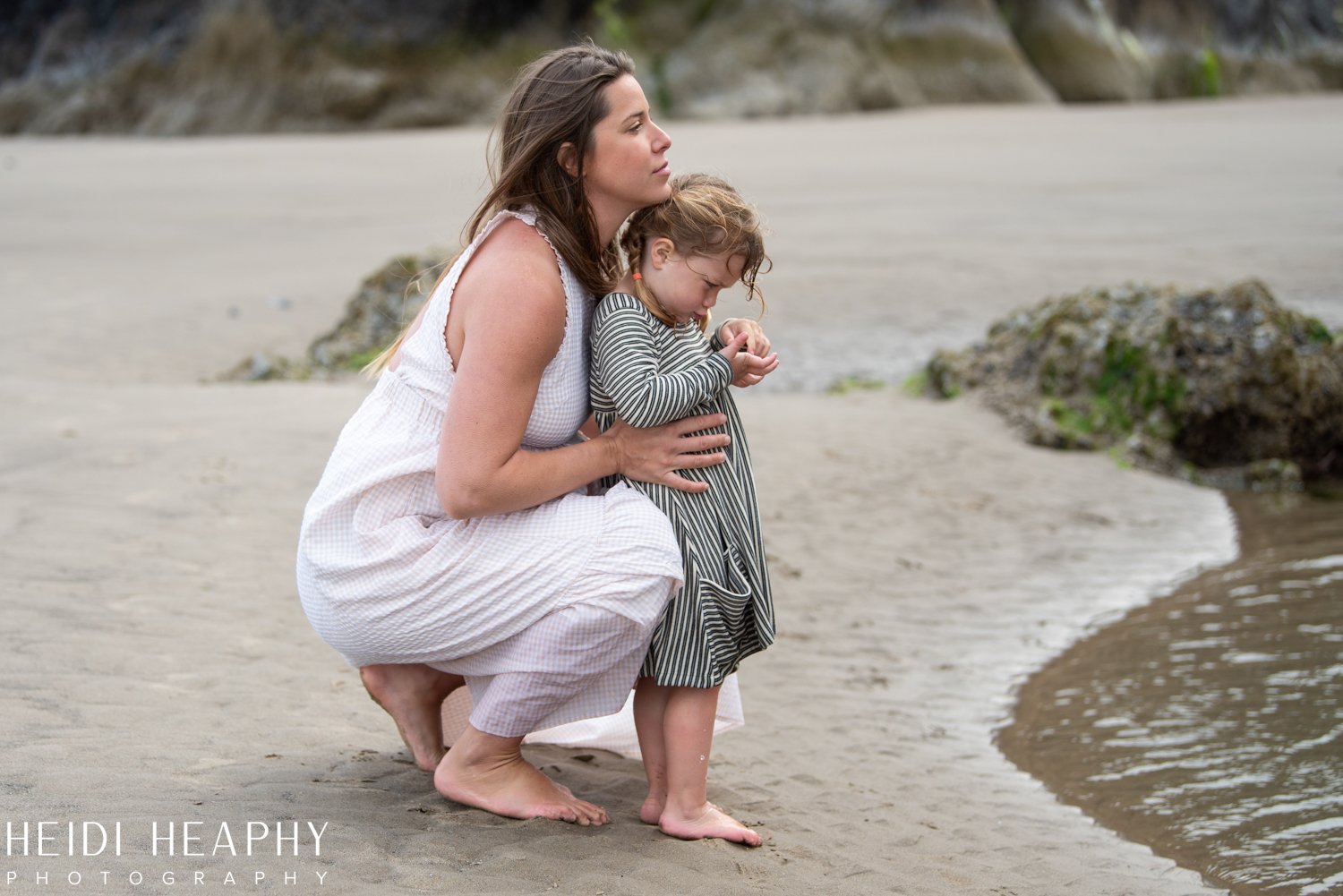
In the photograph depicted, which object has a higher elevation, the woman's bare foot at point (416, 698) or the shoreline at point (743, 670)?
the woman's bare foot at point (416, 698)

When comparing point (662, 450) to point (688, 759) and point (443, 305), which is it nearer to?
point (443, 305)

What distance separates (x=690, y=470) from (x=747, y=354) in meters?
0.27

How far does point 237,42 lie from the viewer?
90.7 feet

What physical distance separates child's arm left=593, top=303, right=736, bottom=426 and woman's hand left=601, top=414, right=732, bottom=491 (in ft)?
0.13

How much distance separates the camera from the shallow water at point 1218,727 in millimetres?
3557

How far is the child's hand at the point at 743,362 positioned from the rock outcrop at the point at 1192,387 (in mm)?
4863

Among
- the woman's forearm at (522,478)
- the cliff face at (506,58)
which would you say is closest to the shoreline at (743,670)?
the woman's forearm at (522,478)

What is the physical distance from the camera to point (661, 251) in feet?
10.0

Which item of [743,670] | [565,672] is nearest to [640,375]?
[565,672]

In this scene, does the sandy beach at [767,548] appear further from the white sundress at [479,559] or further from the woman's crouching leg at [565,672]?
the white sundress at [479,559]

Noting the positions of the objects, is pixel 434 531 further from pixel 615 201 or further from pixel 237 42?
pixel 237 42

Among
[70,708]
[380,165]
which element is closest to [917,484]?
[70,708]

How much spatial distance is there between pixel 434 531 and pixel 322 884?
73 centimetres

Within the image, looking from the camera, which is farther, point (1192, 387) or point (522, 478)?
point (1192, 387)
